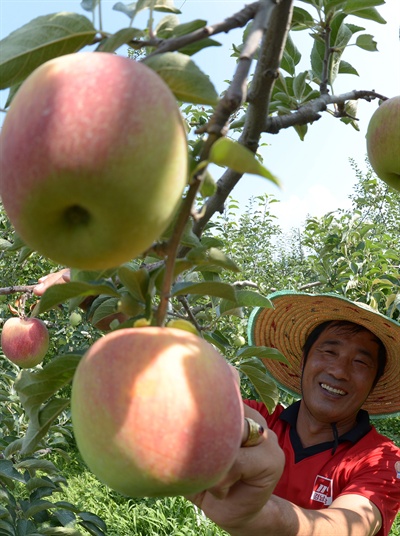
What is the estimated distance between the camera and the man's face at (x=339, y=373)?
211 centimetres

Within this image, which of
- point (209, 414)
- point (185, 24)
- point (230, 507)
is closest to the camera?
point (209, 414)

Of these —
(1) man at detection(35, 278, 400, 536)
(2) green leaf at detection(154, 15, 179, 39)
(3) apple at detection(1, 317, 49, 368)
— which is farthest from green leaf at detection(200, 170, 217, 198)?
(3) apple at detection(1, 317, 49, 368)

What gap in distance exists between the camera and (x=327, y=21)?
4.37 ft

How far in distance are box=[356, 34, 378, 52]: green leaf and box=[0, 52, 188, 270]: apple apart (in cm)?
106

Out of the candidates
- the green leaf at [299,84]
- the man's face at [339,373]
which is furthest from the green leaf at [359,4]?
the man's face at [339,373]

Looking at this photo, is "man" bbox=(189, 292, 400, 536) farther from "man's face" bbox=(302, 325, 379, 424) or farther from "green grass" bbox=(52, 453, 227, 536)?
"green grass" bbox=(52, 453, 227, 536)

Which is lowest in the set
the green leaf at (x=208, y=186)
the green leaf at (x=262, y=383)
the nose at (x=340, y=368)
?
the nose at (x=340, y=368)

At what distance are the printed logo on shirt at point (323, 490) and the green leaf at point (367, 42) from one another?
1.32m

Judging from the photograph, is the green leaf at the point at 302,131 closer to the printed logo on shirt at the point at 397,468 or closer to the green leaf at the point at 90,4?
the green leaf at the point at 90,4

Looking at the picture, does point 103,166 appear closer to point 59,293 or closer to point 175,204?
point 175,204

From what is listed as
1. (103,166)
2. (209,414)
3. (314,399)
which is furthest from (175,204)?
(314,399)

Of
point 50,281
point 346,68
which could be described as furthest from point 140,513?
point 346,68

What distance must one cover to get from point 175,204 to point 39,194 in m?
0.12

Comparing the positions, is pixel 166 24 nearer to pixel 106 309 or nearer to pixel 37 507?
pixel 106 309
